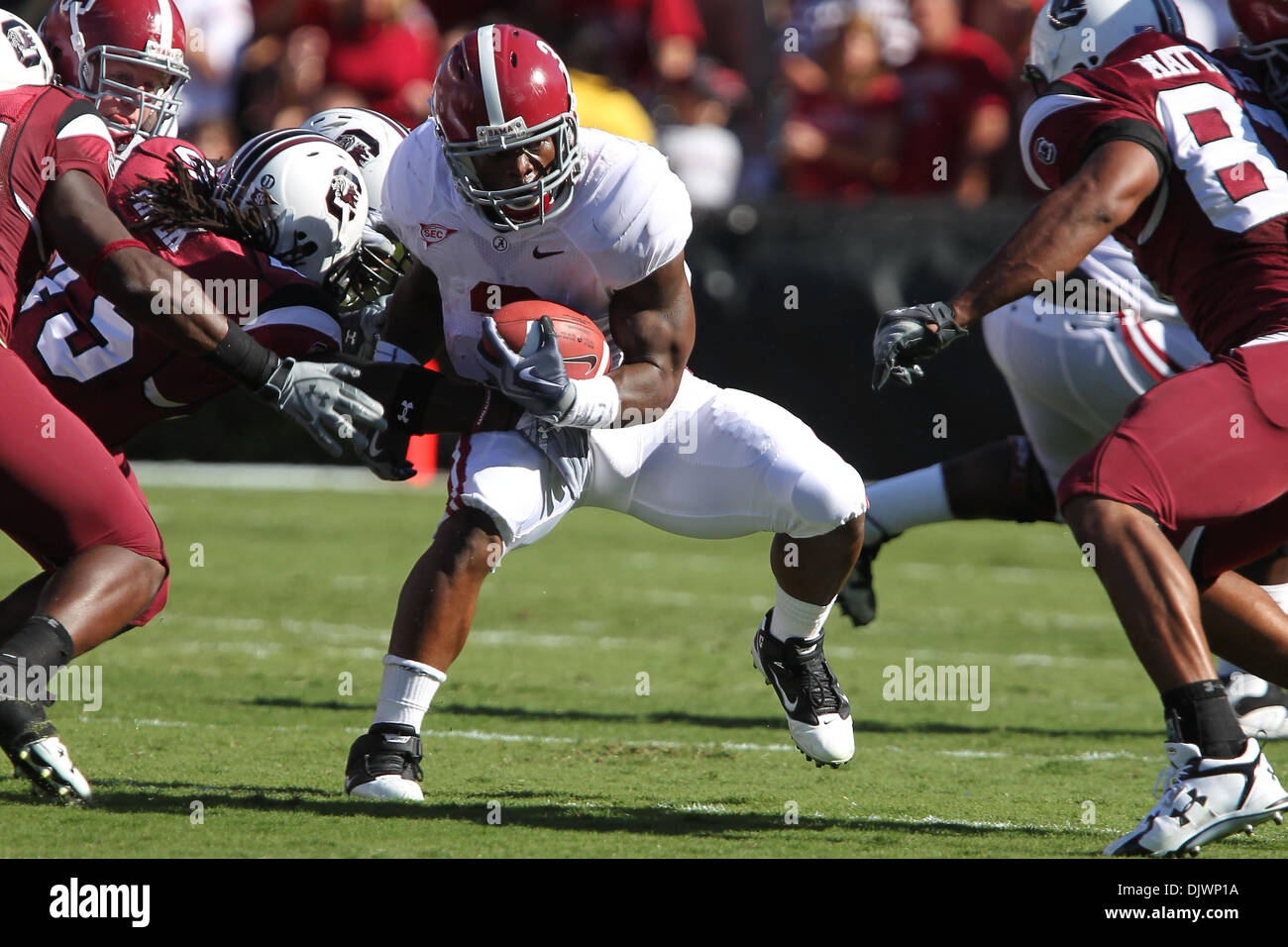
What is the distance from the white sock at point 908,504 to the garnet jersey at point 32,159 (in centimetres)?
270

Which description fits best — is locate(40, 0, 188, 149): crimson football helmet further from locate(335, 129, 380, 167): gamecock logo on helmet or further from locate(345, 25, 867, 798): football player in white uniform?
locate(345, 25, 867, 798): football player in white uniform

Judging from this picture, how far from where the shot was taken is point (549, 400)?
358 centimetres

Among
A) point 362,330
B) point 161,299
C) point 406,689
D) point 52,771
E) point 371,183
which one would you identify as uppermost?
point 371,183

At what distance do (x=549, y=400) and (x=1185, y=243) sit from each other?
4.43 ft

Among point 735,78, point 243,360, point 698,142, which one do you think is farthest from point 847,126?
point 243,360

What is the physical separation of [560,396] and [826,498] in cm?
71

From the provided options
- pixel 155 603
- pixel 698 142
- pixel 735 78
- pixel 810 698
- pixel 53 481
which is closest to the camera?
pixel 53 481

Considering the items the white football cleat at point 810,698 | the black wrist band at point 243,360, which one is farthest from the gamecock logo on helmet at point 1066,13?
the black wrist band at point 243,360

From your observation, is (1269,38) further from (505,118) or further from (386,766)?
(386,766)

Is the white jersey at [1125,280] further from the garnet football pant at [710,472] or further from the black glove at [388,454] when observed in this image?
the black glove at [388,454]

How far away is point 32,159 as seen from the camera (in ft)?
11.8

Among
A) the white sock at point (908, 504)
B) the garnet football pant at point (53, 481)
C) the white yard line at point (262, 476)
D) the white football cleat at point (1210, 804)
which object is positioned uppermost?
the white yard line at point (262, 476)

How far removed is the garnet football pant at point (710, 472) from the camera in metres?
3.90

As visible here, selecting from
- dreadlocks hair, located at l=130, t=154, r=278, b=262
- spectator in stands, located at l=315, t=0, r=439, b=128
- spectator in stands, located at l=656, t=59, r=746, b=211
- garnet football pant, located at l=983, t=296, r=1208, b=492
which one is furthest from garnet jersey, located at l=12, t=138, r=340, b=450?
spectator in stands, located at l=656, t=59, r=746, b=211
